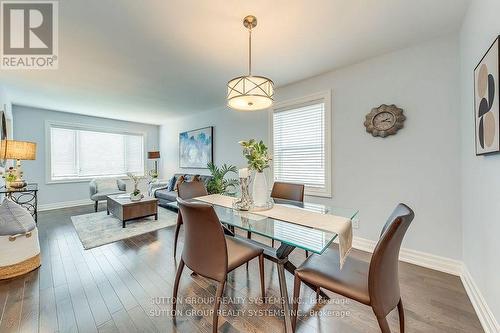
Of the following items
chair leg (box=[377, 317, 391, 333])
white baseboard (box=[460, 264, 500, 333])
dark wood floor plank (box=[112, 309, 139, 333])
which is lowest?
dark wood floor plank (box=[112, 309, 139, 333])

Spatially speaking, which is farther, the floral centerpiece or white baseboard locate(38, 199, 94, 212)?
white baseboard locate(38, 199, 94, 212)

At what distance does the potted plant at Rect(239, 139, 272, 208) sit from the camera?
73.5 inches

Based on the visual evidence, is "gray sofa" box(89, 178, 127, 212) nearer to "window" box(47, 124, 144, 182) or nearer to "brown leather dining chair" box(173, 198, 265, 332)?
"window" box(47, 124, 144, 182)

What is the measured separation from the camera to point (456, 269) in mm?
2070

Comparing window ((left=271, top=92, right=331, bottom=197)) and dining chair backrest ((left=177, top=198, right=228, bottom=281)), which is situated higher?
window ((left=271, top=92, right=331, bottom=197))

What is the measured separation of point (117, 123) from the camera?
19.4ft

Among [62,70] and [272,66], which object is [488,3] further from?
[62,70]

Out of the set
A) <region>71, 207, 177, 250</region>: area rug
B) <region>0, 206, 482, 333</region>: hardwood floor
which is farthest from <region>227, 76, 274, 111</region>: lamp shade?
<region>71, 207, 177, 250</region>: area rug

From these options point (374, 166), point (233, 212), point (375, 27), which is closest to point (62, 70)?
point (233, 212)

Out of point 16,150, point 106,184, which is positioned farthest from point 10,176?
point 106,184

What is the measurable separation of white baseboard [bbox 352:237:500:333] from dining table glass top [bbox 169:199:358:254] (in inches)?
41.3

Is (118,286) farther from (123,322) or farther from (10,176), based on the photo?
(10,176)

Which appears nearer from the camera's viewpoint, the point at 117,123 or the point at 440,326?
the point at 440,326

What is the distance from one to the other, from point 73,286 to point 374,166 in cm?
352
